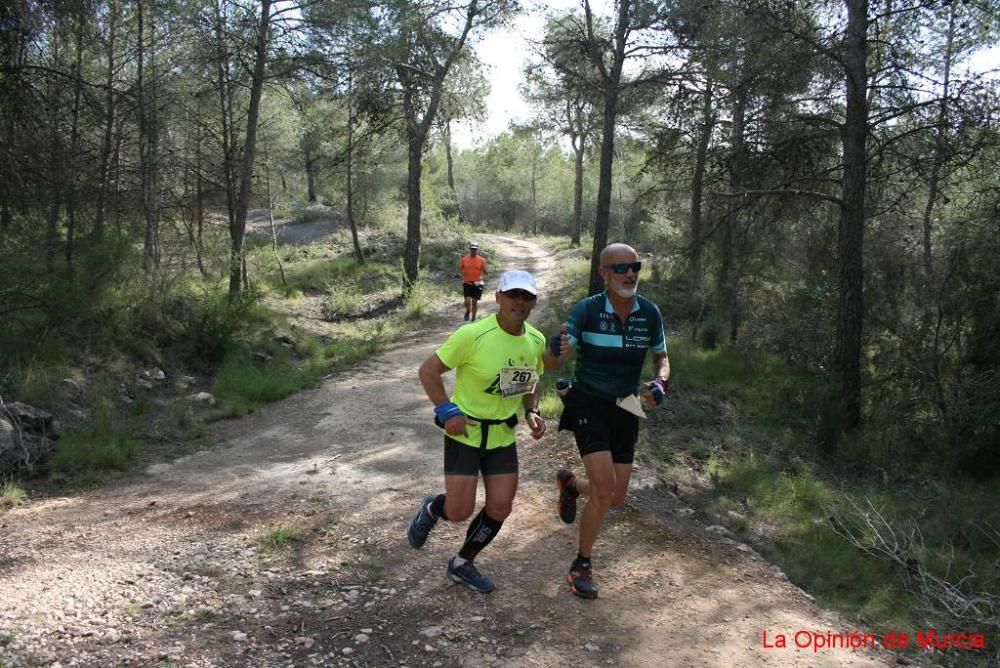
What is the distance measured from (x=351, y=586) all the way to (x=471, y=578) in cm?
76

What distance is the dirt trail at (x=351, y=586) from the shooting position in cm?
354

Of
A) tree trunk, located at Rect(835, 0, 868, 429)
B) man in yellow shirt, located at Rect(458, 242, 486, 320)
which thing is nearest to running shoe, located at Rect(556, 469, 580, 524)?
tree trunk, located at Rect(835, 0, 868, 429)

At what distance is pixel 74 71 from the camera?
11023 mm

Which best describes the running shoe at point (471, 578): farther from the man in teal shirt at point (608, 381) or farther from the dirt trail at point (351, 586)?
the man in teal shirt at point (608, 381)

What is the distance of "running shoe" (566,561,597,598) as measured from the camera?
13.5 feet

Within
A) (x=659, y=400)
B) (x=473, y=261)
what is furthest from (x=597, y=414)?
(x=473, y=261)

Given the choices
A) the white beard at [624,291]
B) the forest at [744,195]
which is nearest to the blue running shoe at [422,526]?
the white beard at [624,291]

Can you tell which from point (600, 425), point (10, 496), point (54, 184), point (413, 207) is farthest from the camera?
point (413, 207)

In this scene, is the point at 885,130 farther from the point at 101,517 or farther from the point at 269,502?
the point at 101,517

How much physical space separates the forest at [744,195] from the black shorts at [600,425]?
7.80 feet

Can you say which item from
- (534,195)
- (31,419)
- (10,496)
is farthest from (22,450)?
(534,195)

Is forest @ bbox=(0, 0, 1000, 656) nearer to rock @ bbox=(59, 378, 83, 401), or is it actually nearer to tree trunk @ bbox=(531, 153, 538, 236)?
rock @ bbox=(59, 378, 83, 401)

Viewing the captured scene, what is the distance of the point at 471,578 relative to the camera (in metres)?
4.14

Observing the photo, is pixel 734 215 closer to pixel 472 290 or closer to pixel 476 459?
pixel 472 290
